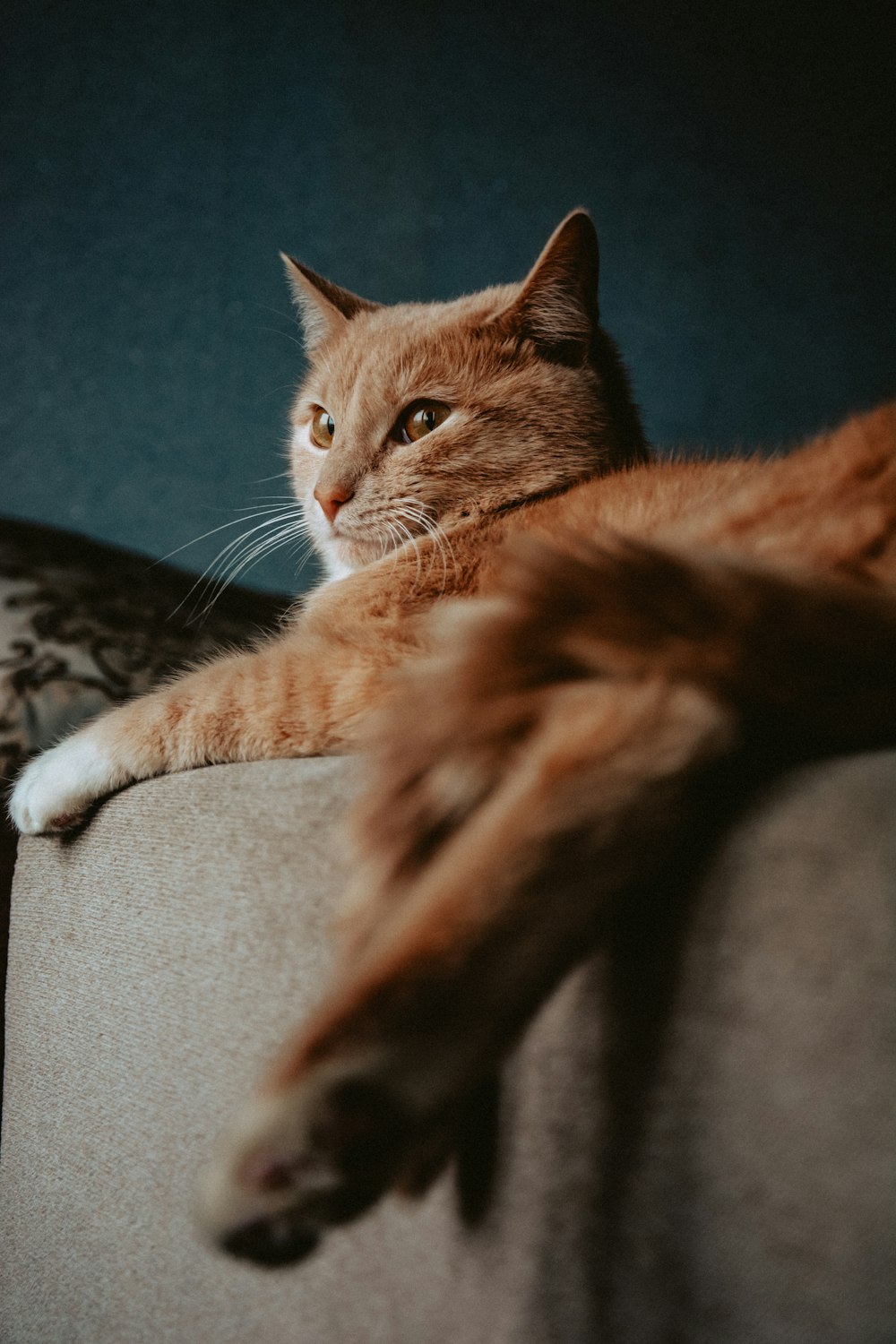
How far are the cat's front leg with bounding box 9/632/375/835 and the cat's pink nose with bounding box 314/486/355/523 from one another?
304mm

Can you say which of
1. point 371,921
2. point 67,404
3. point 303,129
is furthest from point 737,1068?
point 303,129

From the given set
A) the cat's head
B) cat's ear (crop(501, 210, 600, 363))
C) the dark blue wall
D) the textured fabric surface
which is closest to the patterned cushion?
the cat's head

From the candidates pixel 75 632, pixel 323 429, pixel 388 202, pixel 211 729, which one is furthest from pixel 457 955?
pixel 388 202

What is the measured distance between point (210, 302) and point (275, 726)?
69.7 inches

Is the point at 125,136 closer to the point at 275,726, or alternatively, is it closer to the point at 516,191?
the point at 516,191

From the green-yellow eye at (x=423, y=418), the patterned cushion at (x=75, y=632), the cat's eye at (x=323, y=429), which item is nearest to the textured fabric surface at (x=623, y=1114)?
the patterned cushion at (x=75, y=632)

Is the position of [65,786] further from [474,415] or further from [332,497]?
[474,415]

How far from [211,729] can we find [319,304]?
0.90 metres

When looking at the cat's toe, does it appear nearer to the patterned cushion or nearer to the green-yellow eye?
the patterned cushion

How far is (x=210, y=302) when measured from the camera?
7.36ft

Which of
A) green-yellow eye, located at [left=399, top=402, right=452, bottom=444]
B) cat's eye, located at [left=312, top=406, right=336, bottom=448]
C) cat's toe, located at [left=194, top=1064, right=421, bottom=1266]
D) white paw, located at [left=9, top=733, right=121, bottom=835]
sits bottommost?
white paw, located at [left=9, top=733, right=121, bottom=835]

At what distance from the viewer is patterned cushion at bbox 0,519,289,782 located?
Result: 1134mm

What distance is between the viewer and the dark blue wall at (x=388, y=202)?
207cm

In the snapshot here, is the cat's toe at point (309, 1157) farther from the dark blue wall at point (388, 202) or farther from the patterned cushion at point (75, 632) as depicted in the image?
the dark blue wall at point (388, 202)
